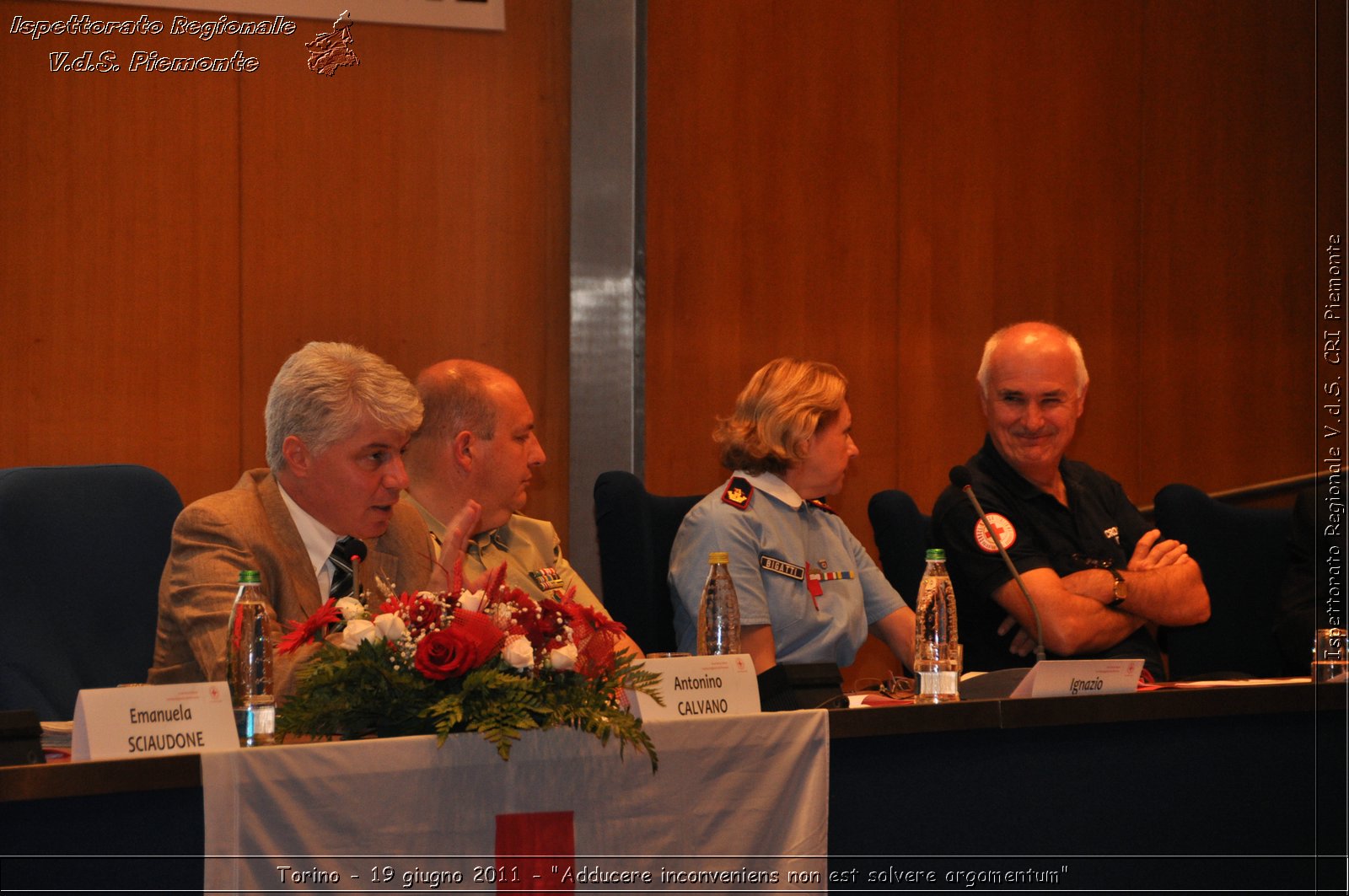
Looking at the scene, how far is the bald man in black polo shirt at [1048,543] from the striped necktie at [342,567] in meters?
1.50

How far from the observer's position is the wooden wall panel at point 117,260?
4020 millimetres

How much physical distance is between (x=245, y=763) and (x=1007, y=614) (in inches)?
81.5

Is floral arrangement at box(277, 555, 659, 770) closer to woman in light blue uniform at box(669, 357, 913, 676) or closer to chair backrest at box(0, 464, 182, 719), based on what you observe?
chair backrest at box(0, 464, 182, 719)

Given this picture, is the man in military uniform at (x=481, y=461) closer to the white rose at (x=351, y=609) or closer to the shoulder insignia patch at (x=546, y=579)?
the shoulder insignia patch at (x=546, y=579)

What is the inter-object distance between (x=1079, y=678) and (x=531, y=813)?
3.28 feet

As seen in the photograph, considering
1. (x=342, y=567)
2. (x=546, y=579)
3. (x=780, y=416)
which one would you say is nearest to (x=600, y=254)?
(x=780, y=416)

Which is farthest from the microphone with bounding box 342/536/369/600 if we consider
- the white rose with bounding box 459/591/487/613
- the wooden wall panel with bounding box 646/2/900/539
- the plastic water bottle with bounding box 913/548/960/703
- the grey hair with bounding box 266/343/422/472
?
the wooden wall panel with bounding box 646/2/900/539

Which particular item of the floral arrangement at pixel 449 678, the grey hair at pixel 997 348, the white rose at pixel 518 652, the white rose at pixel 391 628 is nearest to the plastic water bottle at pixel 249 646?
the floral arrangement at pixel 449 678

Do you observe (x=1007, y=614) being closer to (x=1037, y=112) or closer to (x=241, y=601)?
(x=241, y=601)

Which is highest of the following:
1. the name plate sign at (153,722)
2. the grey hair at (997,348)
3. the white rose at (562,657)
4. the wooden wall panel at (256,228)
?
the wooden wall panel at (256,228)

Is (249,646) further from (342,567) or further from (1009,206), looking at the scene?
(1009,206)

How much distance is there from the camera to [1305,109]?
5367 mm

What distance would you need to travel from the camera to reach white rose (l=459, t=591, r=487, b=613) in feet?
6.10

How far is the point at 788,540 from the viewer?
3.20 metres
